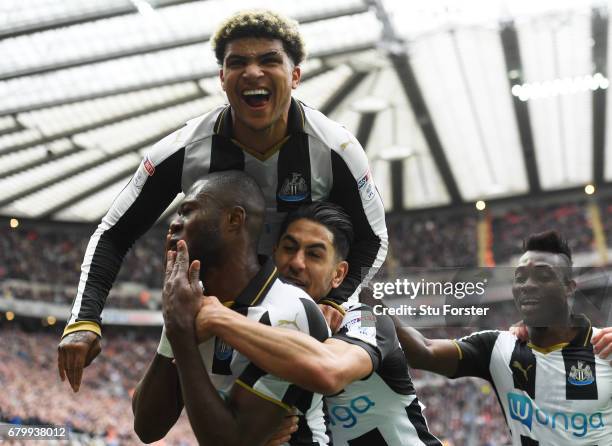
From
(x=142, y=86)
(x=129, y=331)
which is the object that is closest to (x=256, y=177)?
(x=142, y=86)

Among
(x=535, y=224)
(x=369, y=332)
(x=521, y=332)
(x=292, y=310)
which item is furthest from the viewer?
(x=535, y=224)

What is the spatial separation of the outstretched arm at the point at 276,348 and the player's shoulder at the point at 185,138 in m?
1.24

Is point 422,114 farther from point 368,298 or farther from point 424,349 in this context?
→ point 368,298

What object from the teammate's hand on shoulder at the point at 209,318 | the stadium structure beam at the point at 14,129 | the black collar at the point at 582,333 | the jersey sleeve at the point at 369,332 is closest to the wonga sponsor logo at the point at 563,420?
the black collar at the point at 582,333

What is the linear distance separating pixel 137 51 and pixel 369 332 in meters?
15.5

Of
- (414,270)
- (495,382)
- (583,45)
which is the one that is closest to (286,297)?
(414,270)

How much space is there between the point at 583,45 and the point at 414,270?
16.6 m

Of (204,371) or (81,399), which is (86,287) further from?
(81,399)

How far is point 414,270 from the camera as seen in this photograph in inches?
185

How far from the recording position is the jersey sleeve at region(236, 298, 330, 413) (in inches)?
126

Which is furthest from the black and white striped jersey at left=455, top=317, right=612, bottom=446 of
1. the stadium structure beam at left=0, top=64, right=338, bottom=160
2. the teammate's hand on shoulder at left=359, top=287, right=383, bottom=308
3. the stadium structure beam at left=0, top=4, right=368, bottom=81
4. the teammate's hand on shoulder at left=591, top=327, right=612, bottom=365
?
the stadium structure beam at left=0, top=64, right=338, bottom=160

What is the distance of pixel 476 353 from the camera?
5.48 meters

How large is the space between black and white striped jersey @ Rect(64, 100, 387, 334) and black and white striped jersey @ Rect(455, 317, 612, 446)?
155cm

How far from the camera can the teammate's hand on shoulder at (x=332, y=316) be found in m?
3.86
